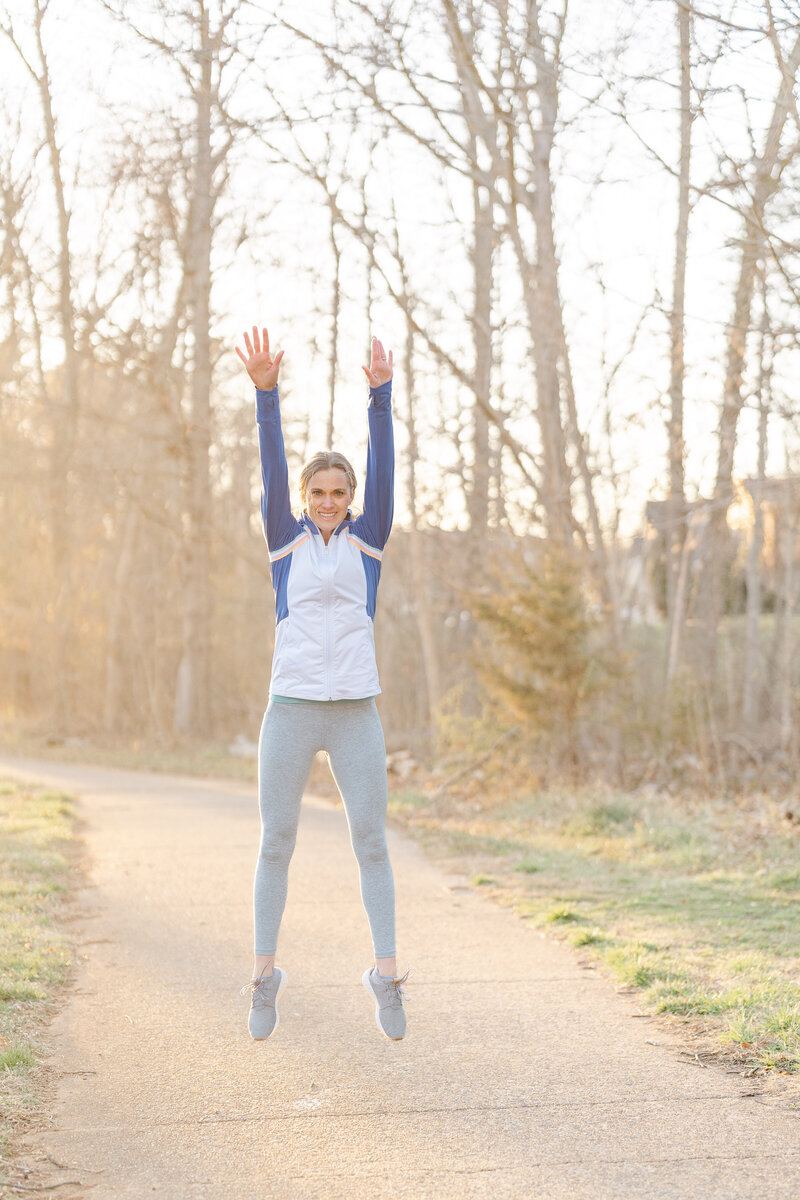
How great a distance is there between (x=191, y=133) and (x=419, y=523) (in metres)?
8.59

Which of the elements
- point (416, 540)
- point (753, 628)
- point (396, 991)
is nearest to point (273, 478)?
point (396, 991)

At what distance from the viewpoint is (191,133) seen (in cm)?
1109

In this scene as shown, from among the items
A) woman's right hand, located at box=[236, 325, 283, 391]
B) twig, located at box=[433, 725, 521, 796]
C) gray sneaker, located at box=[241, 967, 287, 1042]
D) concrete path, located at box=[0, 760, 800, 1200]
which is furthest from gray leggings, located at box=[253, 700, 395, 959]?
twig, located at box=[433, 725, 521, 796]

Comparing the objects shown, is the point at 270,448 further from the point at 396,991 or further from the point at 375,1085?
the point at 375,1085

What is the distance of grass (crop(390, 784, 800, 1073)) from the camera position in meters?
4.97

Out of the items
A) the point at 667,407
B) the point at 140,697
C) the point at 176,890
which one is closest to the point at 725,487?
the point at 667,407

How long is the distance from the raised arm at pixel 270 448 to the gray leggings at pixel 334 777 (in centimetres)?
61

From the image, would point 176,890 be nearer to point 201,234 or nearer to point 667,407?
point 667,407

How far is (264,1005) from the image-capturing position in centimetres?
428

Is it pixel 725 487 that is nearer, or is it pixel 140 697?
pixel 725 487

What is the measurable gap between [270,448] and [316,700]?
0.89m

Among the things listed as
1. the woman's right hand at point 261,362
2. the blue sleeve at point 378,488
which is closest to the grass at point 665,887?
the blue sleeve at point 378,488

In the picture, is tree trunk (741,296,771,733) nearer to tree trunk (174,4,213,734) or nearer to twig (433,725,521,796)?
twig (433,725,521,796)

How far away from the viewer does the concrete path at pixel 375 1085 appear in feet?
10.9
